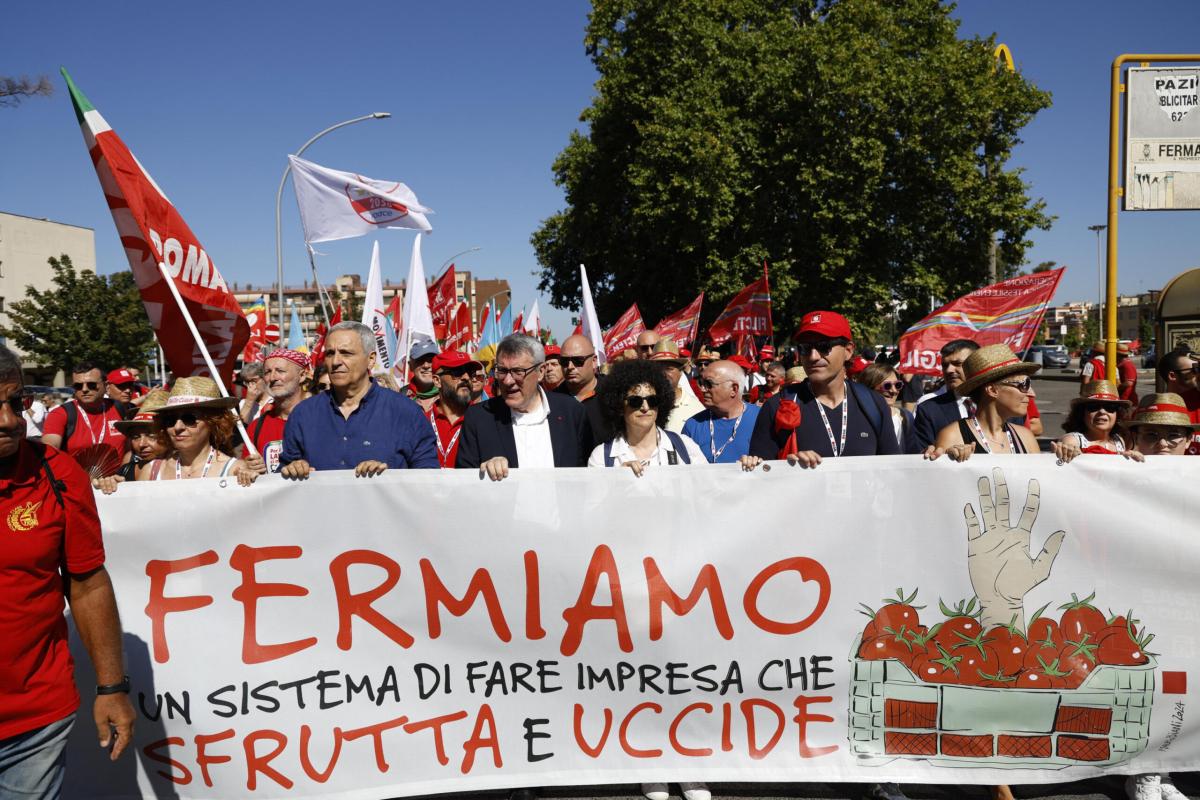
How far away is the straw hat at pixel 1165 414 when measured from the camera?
4172mm

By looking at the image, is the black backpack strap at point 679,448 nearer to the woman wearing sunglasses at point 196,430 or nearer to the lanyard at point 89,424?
the woman wearing sunglasses at point 196,430

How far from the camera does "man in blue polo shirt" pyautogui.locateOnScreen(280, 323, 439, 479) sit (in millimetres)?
3777

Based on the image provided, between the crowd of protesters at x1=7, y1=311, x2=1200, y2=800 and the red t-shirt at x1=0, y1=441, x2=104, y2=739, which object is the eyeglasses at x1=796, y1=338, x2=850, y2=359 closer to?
the crowd of protesters at x1=7, y1=311, x2=1200, y2=800

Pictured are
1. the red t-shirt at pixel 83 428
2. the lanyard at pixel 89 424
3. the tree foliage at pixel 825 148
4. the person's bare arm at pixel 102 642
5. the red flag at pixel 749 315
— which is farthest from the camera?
the tree foliage at pixel 825 148

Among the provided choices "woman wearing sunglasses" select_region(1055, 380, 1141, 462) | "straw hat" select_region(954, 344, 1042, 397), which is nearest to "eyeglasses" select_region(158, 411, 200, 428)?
"straw hat" select_region(954, 344, 1042, 397)

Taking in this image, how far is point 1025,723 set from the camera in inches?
128

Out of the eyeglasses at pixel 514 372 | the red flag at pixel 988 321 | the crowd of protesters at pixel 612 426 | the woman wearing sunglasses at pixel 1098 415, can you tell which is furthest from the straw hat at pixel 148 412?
the red flag at pixel 988 321

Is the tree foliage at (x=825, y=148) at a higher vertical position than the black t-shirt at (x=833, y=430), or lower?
Result: higher

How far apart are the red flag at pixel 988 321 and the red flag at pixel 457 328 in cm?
658

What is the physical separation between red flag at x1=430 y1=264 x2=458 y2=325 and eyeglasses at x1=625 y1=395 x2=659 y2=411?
8546 mm

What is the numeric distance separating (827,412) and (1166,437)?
5.95 ft

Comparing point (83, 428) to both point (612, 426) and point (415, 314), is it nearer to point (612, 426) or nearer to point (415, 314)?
point (415, 314)

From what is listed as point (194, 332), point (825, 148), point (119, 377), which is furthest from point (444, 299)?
point (825, 148)

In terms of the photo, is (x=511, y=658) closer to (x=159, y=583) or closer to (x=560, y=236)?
(x=159, y=583)
